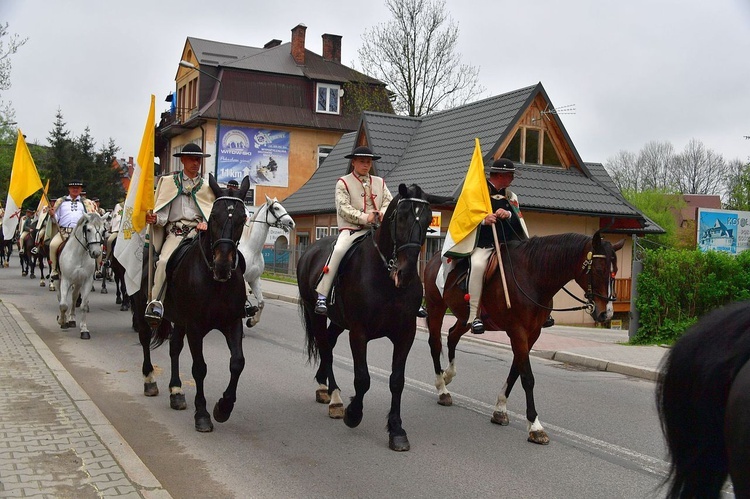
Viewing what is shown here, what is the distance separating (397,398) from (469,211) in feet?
8.08

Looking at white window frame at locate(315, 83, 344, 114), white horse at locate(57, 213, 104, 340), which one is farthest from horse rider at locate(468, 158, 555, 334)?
white window frame at locate(315, 83, 344, 114)

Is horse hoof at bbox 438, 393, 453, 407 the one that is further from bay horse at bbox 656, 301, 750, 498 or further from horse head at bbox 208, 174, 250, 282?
bay horse at bbox 656, 301, 750, 498

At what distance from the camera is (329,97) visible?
163ft

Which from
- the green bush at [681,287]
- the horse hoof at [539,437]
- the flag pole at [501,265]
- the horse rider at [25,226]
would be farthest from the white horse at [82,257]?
the horse rider at [25,226]

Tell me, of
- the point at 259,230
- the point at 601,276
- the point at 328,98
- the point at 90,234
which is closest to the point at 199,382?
the point at 601,276

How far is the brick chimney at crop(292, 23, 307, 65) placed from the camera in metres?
49.9

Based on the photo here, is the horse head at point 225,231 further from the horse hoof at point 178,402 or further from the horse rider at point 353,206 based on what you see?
the horse hoof at point 178,402

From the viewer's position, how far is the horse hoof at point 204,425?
6965 mm

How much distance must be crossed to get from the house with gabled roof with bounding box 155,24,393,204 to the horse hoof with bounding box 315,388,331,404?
38330 mm

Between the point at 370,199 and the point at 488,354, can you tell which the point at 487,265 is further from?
the point at 488,354

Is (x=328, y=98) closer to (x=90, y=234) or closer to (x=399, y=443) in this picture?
(x=90, y=234)

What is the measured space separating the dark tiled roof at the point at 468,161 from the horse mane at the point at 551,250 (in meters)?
16.7

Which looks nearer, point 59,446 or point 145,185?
point 59,446

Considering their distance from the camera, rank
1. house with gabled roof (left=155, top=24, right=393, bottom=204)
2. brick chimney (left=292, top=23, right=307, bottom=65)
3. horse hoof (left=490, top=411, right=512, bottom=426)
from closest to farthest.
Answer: horse hoof (left=490, top=411, right=512, bottom=426), house with gabled roof (left=155, top=24, right=393, bottom=204), brick chimney (left=292, top=23, right=307, bottom=65)
